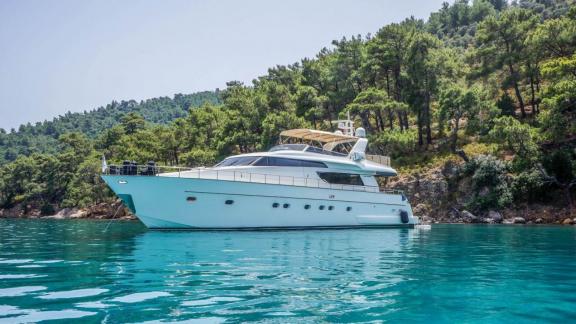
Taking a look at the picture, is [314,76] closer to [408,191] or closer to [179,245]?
[408,191]

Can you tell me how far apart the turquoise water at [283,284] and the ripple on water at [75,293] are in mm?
14

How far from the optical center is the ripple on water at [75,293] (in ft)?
19.1

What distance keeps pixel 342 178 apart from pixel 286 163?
330cm

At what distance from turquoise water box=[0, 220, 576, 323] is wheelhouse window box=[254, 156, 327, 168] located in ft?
24.2

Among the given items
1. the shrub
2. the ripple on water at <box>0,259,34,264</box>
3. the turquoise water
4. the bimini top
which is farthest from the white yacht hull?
the shrub

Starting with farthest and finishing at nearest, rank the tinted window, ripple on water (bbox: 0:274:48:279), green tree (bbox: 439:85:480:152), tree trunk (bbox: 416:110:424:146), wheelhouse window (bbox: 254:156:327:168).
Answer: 1. tree trunk (bbox: 416:110:424:146)
2. green tree (bbox: 439:85:480:152)
3. the tinted window
4. wheelhouse window (bbox: 254:156:327:168)
5. ripple on water (bbox: 0:274:48:279)

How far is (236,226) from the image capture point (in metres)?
17.2

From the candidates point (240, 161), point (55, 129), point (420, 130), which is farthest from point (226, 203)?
point (55, 129)

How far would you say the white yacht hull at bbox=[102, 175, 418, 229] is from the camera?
1599 cm

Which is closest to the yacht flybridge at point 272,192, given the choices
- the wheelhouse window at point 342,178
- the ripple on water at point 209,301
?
the wheelhouse window at point 342,178

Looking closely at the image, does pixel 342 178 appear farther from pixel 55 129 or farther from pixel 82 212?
pixel 55 129

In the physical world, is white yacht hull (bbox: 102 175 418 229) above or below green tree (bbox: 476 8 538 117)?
below

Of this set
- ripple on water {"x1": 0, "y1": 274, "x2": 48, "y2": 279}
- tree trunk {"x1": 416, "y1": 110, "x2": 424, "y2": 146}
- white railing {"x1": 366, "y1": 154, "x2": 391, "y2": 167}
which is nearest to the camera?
ripple on water {"x1": 0, "y1": 274, "x2": 48, "y2": 279}

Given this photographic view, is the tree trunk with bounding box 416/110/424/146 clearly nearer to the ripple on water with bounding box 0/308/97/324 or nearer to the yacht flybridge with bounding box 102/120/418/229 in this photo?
the yacht flybridge with bounding box 102/120/418/229
